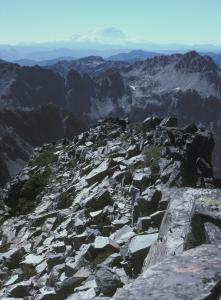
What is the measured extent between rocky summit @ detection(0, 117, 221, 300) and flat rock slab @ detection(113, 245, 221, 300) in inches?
0.6

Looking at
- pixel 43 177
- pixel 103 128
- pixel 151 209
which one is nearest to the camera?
pixel 151 209

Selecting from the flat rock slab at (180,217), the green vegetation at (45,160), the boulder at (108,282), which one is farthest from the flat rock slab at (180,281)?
the green vegetation at (45,160)

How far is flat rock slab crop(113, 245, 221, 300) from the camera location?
6.88 m

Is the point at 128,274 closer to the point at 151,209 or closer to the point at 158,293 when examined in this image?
the point at 151,209

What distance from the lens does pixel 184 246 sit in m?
9.78

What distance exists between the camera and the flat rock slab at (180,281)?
→ 6.88 metres

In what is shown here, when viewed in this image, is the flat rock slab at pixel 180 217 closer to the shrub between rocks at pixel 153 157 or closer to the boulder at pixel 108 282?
the boulder at pixel 108 282

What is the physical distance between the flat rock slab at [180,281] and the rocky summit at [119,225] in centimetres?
2

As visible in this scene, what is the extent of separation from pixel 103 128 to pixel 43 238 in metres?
25.0

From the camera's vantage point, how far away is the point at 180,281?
714cm

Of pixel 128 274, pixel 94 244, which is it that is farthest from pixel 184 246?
pixel 94 244

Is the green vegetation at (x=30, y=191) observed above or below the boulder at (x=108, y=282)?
below

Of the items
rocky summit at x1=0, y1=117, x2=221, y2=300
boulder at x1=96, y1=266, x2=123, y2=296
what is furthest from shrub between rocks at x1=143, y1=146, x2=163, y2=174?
boulder at x1=96, y1=266, x2=123, y2=296

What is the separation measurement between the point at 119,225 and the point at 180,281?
1060cm
